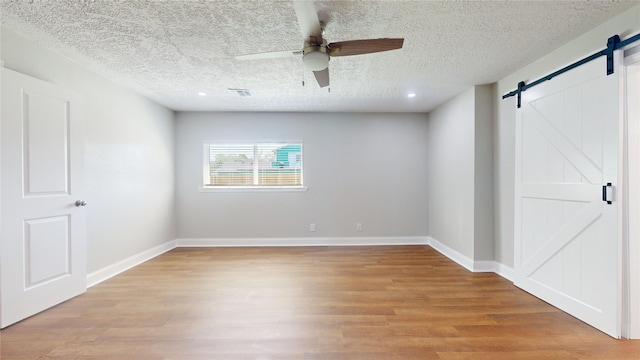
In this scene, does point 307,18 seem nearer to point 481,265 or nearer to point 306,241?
point 481,265

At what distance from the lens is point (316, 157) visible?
475cm

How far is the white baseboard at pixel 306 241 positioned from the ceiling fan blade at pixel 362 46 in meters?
3.42

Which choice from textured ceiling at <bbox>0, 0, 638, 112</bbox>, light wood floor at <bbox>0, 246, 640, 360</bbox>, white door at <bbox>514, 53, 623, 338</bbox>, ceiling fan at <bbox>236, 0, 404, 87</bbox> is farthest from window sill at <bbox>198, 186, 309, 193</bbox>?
white door at <bbox>514, 53, 623, 338</bbox>

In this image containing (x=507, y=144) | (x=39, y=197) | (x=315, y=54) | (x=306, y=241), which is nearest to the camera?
(x=315, y=54)

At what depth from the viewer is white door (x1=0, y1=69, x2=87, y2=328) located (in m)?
2.09

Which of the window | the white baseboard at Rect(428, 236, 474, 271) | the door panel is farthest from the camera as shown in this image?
the window

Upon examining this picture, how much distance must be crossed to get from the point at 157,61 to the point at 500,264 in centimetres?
468

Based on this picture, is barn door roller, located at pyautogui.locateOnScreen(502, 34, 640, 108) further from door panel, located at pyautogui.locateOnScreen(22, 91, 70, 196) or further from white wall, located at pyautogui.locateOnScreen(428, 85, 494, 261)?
door panel, located at pyautogui.locateOnScreen(22, 91, 70, 196)

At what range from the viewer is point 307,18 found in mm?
1659

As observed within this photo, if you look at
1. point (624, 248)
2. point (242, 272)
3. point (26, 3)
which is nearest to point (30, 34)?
point (26, 3)

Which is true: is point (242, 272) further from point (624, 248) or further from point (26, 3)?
point (624, 248)

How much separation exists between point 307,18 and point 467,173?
3000mm

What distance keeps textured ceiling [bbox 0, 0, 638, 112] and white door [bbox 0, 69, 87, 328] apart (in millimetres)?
588

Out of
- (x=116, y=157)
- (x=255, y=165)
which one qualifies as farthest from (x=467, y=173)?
(x=116, y=157)
